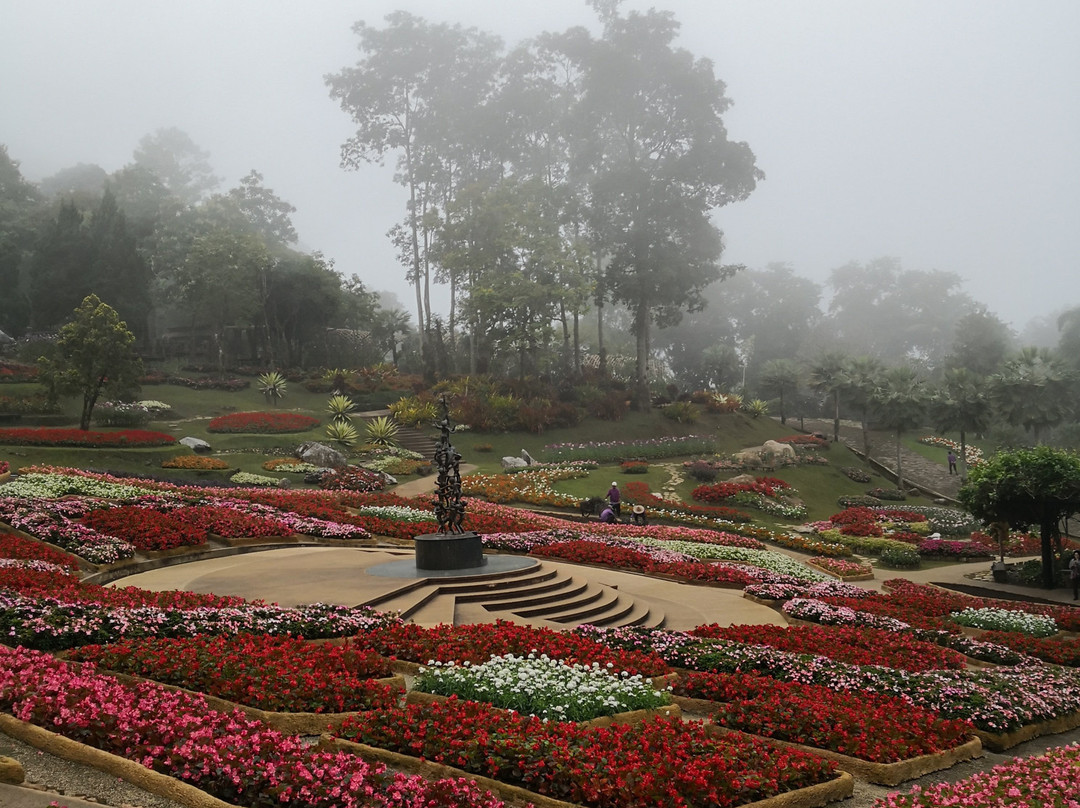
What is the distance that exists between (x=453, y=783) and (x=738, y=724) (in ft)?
11.5

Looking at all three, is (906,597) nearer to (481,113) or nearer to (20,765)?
(20,765)

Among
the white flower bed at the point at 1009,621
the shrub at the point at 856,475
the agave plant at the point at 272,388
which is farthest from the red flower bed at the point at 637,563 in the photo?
the agave plant at the point at 272,388

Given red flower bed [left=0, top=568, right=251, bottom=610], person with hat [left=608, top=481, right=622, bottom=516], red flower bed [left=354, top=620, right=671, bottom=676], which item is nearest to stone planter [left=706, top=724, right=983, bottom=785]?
red flower bed [left=354, top=620, right=671, bottom=676]

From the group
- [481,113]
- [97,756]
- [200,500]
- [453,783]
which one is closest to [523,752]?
[453,783]

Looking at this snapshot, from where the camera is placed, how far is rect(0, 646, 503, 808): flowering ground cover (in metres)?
4.86

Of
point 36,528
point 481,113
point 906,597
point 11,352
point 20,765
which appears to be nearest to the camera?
point 20,765

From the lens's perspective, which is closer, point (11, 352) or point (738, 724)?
point (738, 724)

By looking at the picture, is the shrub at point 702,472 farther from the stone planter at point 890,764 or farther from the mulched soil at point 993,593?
the stone planter at point 890,764

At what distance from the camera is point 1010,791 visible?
5.59 metres

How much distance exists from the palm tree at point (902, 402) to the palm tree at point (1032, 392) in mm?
3186

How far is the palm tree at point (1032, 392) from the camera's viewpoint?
3831 cm

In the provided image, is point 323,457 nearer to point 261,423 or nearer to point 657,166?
point 261,423

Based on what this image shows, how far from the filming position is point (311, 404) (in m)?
41.4

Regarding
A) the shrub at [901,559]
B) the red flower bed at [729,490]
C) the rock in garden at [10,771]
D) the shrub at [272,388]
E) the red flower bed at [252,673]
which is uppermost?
the shrub at [272,388]
